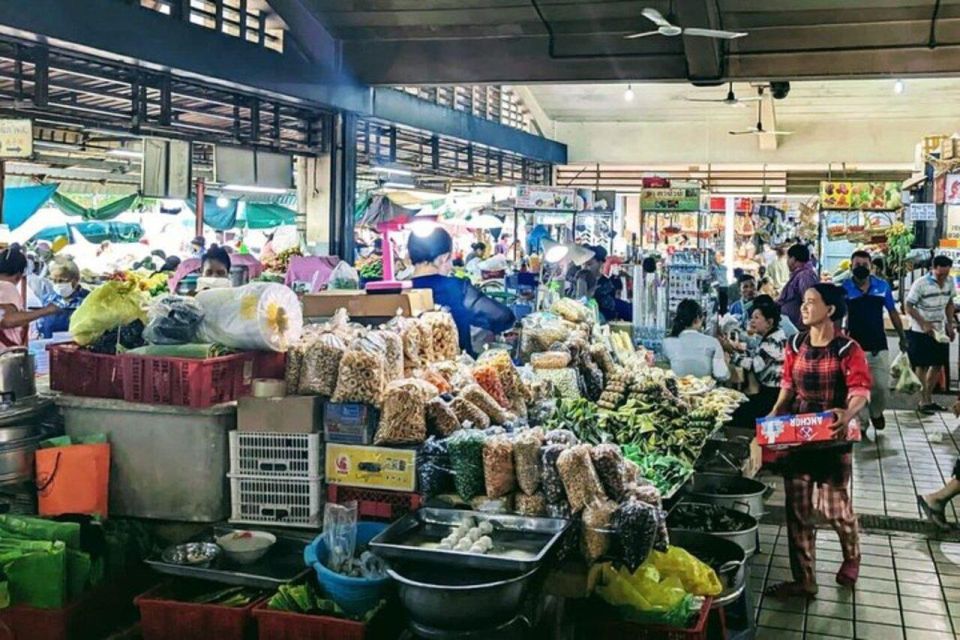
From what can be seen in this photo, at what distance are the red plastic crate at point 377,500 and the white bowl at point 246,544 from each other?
346mm

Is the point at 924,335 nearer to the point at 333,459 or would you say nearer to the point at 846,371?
the point at 846,371

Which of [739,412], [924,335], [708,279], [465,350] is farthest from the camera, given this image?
[924,335]

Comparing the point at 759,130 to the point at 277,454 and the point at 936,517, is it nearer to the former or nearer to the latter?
the point at 936,517

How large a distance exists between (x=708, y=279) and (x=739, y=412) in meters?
1.88

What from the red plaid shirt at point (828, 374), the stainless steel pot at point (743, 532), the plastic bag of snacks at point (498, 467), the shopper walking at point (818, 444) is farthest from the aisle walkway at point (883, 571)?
the plastic bag of snacks at point (498, 467)

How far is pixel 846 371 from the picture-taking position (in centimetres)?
509

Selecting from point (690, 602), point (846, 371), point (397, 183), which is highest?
point (397, 183)

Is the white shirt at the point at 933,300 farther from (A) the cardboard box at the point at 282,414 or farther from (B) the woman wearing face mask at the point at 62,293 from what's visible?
(B) the woman wearing face mask at the point at 62,293

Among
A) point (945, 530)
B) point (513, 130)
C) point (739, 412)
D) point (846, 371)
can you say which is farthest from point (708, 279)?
point (513, 130)

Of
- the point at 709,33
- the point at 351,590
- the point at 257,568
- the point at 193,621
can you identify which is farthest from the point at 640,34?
the point at 193,621

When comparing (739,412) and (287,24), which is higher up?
(287,24)

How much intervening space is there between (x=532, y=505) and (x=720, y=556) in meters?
1.16

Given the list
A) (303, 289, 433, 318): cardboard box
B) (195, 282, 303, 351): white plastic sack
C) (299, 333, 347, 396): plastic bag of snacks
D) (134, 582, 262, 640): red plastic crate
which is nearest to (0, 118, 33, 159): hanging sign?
(303, 289, 433, 318): cardboard box

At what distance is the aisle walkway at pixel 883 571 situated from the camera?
487cm
